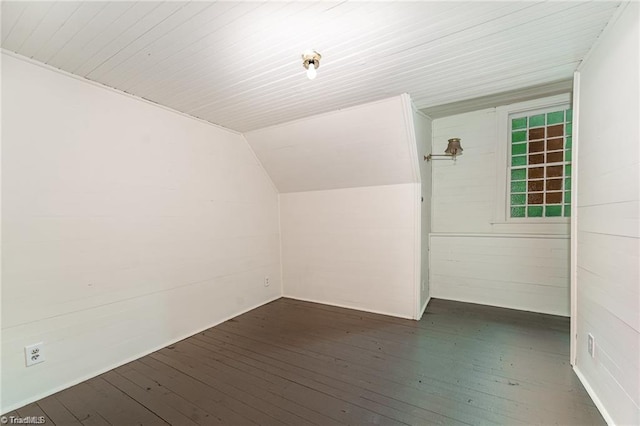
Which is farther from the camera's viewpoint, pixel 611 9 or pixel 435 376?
pixel 435 376

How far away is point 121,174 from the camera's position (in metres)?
2.20

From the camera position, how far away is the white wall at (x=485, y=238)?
305 cm

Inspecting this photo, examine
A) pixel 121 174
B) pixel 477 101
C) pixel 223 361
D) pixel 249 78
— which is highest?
A: pixel 477 101

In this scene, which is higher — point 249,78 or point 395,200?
point 249,78

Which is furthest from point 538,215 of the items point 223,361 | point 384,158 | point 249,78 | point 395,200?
point 223,361

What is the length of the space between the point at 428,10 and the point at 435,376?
232 centimetres

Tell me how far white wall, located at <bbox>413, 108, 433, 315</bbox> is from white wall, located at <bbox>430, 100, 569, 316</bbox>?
0.21 m

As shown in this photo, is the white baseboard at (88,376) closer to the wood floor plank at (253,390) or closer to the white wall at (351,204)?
the wood floor plank at (253,390)

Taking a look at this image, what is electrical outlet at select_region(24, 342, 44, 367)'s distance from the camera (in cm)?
174

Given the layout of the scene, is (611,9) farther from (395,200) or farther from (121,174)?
(121,174)

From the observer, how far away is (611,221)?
147 centimetres

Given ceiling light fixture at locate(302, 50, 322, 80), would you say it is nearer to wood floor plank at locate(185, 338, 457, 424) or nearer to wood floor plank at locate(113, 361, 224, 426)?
wood floor plank at locate(185, 338, 457, 424)

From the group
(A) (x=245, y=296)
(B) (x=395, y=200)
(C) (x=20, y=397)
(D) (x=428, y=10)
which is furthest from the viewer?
(A) (x=245, y=296)

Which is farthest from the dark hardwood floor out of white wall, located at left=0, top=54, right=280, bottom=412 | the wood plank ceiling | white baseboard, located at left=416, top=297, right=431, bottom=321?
Result: the wood plank ceiling
